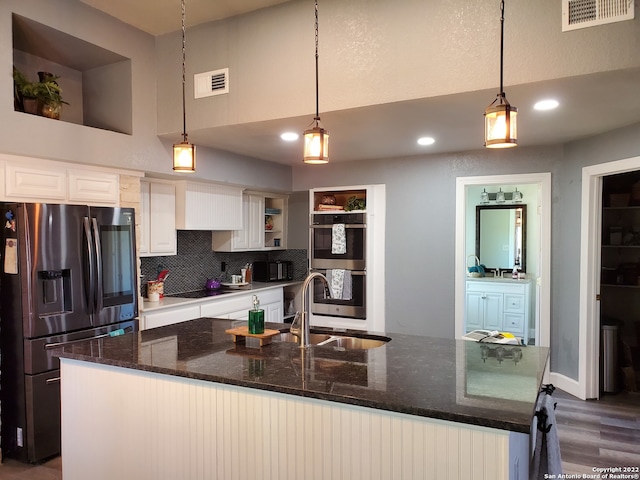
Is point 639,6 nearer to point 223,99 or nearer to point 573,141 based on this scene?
point 573,141

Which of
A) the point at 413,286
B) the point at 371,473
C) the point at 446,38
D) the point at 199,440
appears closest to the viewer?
the point at 371,473

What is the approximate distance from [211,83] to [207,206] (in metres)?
1.55

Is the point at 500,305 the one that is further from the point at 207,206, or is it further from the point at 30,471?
the point at 30,471

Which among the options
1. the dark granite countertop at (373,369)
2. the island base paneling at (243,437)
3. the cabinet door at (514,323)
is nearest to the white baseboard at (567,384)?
the cabinet door at (514,323)

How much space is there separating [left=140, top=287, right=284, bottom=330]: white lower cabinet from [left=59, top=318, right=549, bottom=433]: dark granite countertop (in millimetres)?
1412

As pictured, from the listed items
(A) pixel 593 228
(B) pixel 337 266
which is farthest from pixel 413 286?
(A) pixel 593 228

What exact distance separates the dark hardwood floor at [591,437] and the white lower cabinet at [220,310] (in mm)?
1225

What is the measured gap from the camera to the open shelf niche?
3.37 metres

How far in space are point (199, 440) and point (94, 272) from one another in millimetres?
1734

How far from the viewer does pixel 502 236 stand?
622 centimetres

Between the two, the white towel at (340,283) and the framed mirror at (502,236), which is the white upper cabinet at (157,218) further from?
the framed mirror at (502,236)

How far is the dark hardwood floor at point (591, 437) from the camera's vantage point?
2.90m

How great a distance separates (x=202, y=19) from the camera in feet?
11.5

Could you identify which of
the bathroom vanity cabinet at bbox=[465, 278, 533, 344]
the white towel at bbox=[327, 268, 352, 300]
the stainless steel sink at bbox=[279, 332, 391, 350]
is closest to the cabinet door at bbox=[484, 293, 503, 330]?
the bathroom vanity cabinet at bbox=[465, 278, 533, 344]
